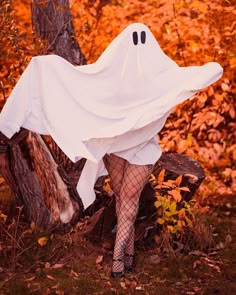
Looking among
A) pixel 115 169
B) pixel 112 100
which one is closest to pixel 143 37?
pixel 112 100

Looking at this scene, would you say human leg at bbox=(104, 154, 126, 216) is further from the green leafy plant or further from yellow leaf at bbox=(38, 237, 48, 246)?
yellow leaf at bbox=(38, 237, 48, 246)

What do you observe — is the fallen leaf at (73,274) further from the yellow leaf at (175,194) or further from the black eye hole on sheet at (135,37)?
the black eye hole on sheet at (135,37)

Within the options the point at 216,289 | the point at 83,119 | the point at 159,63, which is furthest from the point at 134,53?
the point at 216,289

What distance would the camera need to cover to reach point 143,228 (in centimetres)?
473

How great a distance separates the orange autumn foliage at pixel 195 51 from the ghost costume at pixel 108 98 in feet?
6.91

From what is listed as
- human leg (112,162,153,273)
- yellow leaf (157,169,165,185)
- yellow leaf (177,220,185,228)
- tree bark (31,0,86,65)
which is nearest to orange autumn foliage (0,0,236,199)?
tree bark (31,0,86,65)

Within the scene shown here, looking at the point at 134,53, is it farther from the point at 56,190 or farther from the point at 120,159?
the point at 56,190

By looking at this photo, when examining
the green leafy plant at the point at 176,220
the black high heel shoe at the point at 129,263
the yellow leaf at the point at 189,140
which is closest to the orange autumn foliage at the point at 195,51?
the yellow leaf at the point at 189,140

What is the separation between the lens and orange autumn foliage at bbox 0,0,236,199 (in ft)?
20.4

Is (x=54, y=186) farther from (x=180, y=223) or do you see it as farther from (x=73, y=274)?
(x=180, y=223)

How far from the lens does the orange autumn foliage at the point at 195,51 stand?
620cm

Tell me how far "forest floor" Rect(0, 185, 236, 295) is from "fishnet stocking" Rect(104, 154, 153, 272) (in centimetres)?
25

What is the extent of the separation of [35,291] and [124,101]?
173 centimetres

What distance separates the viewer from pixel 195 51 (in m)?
6.22
